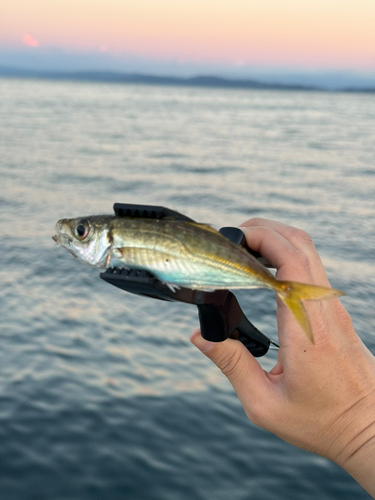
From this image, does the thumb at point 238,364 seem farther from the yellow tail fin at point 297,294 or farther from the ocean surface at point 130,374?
the ocean surface at point 130,374

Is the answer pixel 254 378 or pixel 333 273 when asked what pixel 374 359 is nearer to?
pixel 254 378

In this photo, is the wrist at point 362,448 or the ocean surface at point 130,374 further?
the ocean surface at point 130,374

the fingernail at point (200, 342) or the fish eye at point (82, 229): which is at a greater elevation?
the fish eye at point (82, 229)

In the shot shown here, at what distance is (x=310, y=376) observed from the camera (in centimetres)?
360

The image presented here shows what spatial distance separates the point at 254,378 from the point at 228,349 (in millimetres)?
338

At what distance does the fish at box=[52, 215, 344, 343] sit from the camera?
249 cm

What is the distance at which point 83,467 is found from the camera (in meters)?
7.06

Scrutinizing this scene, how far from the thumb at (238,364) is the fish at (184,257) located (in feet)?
4.63

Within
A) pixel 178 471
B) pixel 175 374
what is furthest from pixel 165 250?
pixel 175 374

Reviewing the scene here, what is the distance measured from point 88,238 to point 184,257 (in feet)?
1.79

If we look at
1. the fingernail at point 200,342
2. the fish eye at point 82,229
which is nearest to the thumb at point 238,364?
the fingernail at point 200,342

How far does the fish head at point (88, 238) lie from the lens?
8.57 feet

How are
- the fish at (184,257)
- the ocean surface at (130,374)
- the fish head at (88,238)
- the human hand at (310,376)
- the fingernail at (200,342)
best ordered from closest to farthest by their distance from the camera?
the fish at (184,257) → the fish head at (88,238) → the human hand at (310,376) → the fingernail at (200,342) → the ocean surface at (130,374)

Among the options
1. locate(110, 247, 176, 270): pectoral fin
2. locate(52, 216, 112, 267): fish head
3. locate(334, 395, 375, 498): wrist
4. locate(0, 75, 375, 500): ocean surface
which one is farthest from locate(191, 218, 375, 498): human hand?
locate(0, 75, 375, 500): ocean surface
